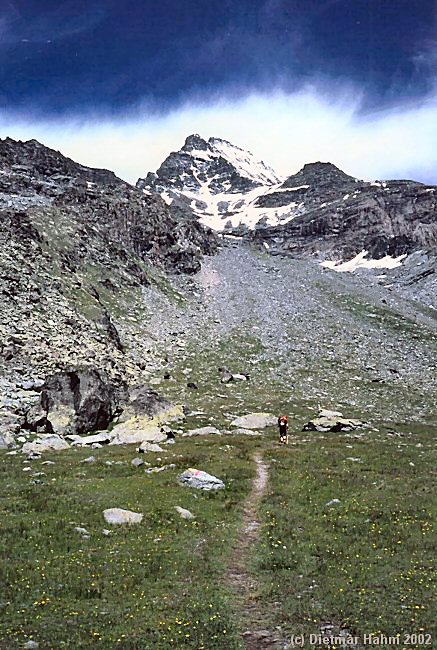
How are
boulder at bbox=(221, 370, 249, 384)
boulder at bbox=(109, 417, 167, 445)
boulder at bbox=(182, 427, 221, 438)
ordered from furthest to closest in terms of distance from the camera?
boulder at bbox=(221, 370, 249, 384) → boulder at bbox=(182, 427, 221, 438) → boulder at bbox=(109, 417, 167, 445)

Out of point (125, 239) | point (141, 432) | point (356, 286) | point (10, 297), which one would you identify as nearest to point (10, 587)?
point (141, 432)

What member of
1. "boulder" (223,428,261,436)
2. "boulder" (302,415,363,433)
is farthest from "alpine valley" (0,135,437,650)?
"boulder" (223,428,261,436)

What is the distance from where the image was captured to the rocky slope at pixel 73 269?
55750mm

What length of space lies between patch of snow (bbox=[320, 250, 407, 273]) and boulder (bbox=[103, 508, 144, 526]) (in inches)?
5932

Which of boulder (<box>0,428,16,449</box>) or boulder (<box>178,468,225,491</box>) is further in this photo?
boulder (<box>0,428,16,449</box>)

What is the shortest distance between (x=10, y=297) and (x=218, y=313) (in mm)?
42669

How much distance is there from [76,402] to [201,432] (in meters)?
10.5

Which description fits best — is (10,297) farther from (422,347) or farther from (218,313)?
(422,347)

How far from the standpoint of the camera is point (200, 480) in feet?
90.5

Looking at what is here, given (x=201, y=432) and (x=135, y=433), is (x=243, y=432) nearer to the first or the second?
(x=201, y=432)

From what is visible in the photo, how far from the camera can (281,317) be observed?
9681 centimetres

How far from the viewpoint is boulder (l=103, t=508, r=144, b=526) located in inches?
834

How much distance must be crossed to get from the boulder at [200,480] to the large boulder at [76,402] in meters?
15.5

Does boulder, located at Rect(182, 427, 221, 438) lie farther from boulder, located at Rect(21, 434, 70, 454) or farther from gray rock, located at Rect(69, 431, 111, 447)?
→ boulder, located at Rect(21, 434, 70, 454)
